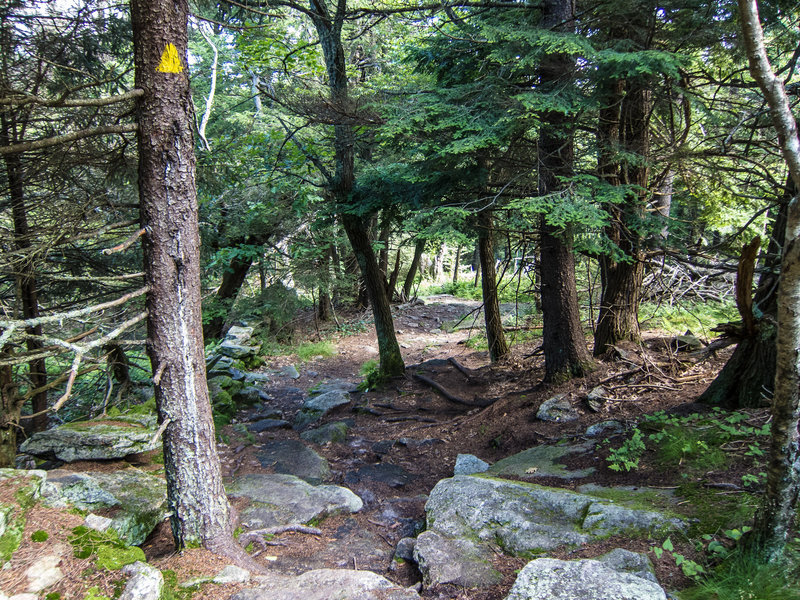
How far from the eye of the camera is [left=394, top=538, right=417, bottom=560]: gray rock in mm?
4184

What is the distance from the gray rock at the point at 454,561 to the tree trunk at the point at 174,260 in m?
1.61

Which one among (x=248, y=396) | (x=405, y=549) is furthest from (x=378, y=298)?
(x=405, y=549)

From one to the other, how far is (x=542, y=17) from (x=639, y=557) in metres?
6.61

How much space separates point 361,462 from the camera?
7.13m

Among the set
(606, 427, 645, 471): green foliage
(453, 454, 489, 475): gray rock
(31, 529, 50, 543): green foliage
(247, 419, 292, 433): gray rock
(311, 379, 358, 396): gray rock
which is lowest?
(247, 419, 292, 433): gray rock

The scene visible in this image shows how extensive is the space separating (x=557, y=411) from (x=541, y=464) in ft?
4.15

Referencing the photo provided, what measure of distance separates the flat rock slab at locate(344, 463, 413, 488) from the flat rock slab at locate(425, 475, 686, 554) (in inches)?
65.3

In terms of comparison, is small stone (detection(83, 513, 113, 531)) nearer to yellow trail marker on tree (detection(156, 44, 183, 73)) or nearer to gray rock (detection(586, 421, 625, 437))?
yellow trail marker on tree (detection(156, 44, 183, 73))

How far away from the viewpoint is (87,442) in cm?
498

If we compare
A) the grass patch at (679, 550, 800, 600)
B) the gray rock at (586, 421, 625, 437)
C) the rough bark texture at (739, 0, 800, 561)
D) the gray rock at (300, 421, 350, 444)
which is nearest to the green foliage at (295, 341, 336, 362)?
the gray rock at (300, 421, 350, 444)

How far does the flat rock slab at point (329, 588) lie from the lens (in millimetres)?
3201

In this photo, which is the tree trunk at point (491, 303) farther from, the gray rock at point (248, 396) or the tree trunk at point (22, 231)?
the tree trunk at point (22, 231)

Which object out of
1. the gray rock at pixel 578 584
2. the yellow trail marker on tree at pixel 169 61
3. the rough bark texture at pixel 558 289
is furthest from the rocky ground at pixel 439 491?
the yellow trail marker on tree at pixel 169 61

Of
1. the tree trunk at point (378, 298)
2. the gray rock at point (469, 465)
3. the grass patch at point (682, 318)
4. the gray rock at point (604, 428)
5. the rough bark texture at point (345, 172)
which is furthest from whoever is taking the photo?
the tree trunk at point (378, 298)
